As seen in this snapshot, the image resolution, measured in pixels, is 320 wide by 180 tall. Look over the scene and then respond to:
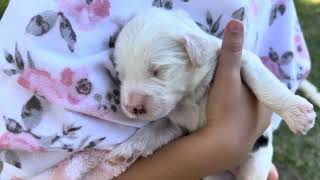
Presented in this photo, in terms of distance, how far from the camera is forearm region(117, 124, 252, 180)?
1.48m

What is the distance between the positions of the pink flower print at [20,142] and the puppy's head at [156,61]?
215 millimetres

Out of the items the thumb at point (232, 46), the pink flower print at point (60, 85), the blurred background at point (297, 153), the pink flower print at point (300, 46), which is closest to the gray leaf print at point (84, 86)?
the pink flower print at point (60, 85)

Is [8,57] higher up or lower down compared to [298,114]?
higher up

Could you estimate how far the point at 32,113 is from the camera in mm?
1383

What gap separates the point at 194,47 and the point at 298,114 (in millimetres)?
295

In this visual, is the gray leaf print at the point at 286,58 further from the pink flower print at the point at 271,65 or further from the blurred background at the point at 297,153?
the blurred background at the point at 297,153

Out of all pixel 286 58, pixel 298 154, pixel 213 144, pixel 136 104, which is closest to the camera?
pixel 136 104

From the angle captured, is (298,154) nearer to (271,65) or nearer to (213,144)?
(271,65)

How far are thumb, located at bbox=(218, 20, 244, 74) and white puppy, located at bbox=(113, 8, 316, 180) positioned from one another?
1.4 inches

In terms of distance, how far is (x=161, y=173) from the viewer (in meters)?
1.49

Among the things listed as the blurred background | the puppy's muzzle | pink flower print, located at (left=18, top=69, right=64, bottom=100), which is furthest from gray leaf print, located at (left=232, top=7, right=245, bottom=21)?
the blurred background

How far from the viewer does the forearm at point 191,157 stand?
4.87 ft

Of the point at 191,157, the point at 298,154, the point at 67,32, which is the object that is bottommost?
the point at 298,154

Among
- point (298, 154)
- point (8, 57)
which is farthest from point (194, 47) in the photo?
point (298, 154)
